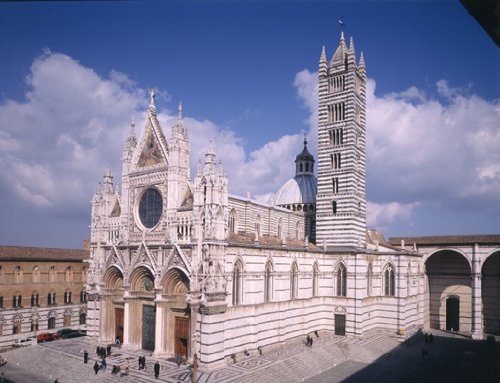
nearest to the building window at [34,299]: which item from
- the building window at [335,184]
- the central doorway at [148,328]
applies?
the central doorway at [148,328]

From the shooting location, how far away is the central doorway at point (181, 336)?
104 ft

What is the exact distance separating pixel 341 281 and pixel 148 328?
58.7 ft

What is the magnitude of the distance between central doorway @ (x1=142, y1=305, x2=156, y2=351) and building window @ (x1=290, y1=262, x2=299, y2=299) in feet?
37.8

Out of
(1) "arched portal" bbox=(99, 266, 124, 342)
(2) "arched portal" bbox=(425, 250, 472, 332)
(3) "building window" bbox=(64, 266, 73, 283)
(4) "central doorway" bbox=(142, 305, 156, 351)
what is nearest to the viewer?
(4) "central doorway" bbox=(142, 305, 156, 351)

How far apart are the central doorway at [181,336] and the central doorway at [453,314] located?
1267 inches

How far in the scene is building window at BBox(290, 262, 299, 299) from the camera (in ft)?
125

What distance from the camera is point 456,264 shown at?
49844mm

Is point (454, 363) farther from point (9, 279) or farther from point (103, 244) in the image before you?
point (9, 279)

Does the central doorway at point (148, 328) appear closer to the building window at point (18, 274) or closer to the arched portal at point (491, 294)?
the building window at point (18, 274)

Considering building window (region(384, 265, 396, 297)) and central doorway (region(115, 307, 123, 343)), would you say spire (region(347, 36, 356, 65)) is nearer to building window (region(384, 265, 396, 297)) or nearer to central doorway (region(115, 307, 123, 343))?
building window (region(384, 265, 396, 297))

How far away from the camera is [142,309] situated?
3512 centimetres

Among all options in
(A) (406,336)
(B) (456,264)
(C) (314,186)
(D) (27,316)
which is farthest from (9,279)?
(B) (456,264)

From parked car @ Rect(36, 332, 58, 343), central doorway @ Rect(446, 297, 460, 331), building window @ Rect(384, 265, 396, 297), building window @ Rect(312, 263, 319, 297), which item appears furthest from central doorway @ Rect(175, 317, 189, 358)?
central doorway @ Rect(446, 297, 460, 331)

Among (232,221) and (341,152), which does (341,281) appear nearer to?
(232,221)
